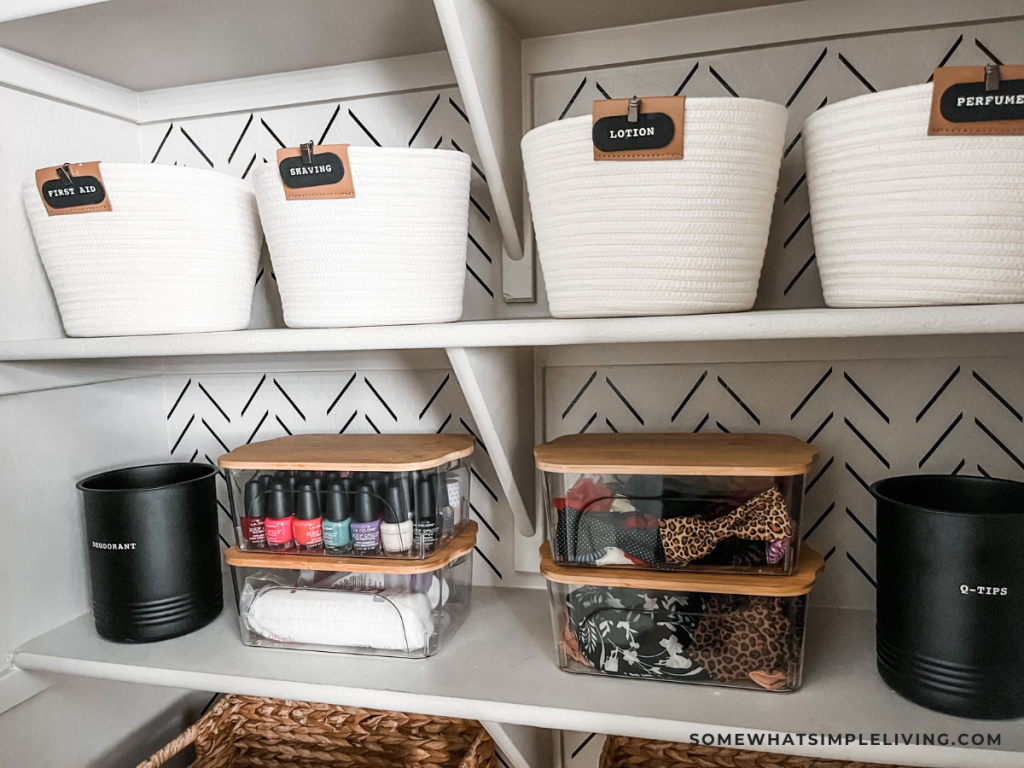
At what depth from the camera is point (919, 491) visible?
36.1 inches

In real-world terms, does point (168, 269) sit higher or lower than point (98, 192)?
lower

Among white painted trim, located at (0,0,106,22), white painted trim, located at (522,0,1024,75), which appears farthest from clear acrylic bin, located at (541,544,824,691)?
white painted trim, located at (0,0,106,22)

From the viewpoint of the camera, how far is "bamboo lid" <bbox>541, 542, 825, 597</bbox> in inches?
32.0

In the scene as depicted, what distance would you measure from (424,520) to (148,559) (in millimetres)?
434

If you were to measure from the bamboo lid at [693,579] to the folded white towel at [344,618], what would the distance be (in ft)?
0.68

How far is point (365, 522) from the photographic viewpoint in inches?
37.5

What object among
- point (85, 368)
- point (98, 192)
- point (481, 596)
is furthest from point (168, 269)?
point (481, 596)

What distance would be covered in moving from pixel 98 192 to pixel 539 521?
793mm

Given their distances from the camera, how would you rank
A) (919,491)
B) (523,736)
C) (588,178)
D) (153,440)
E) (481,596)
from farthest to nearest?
(153,440) < (481,596) < (523,736) < (919,491) < (588,178)

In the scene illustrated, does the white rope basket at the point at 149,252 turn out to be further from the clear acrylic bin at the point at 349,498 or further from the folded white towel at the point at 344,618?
the folded white towel at the point at 344,618

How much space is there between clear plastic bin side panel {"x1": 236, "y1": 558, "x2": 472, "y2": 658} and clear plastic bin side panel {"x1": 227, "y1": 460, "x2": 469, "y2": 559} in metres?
0.06

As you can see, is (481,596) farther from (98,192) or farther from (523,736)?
(98,192)

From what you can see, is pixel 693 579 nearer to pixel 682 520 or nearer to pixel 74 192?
pixel 682 520

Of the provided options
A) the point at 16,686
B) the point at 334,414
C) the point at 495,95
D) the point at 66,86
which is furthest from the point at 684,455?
the point at 66,86
